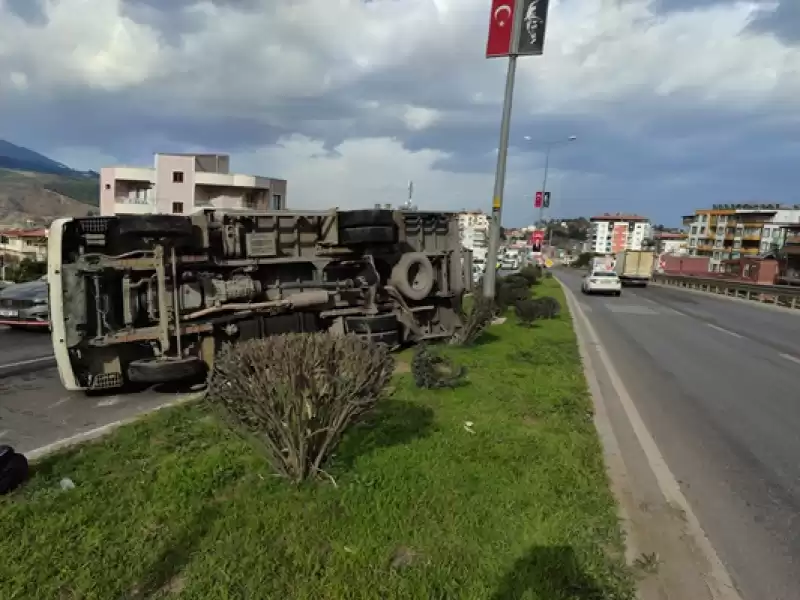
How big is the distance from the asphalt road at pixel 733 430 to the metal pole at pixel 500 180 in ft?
9.93

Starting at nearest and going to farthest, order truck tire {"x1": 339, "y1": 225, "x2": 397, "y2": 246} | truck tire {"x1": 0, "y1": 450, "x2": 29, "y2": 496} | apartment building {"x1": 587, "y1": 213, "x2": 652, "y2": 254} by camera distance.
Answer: truck tire {"x1": 0, "y1": 450, "x2": 29, "y2": 496} < truck tire {"x1": 339, "y1": 225, "x2": 397, "y2": 246} < apartment building {"x1": 587, "y1": 213, "x2": 652, "y2": 254}

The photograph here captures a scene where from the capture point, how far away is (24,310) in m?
11.6

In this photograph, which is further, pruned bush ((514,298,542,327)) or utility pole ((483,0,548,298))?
pruned bush ((514,298,542,327))

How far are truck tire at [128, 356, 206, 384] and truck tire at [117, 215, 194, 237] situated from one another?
161cm

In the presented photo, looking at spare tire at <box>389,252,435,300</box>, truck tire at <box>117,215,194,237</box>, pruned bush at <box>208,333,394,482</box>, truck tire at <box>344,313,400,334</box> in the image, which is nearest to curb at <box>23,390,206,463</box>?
pruned bush at <box>208,333,394,482</box>

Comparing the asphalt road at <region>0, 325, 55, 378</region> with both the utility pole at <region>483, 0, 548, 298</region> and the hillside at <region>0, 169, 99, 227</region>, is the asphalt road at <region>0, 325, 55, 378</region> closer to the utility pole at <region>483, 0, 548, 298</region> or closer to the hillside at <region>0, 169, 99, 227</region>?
the utility pole at <region>483, 0, 548, 298</region>

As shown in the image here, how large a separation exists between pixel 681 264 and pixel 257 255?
247 feet

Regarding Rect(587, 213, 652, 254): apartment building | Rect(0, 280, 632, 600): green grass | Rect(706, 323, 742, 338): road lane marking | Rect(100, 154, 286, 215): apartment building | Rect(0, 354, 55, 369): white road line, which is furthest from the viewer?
Rect(587, 213, 652, 254): apartment building

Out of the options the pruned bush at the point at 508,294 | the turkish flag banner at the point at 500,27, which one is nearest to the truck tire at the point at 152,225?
the turkish flag banner at the point at 500,27

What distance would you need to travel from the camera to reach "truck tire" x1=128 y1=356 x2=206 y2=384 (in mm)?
6863

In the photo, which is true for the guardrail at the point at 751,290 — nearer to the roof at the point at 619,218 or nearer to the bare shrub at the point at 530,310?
the bare shrub at the point at 530,310

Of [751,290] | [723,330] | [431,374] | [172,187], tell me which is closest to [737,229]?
[751,290]

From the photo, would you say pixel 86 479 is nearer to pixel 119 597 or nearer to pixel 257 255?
pixel 119 597

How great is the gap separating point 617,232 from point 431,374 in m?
161
